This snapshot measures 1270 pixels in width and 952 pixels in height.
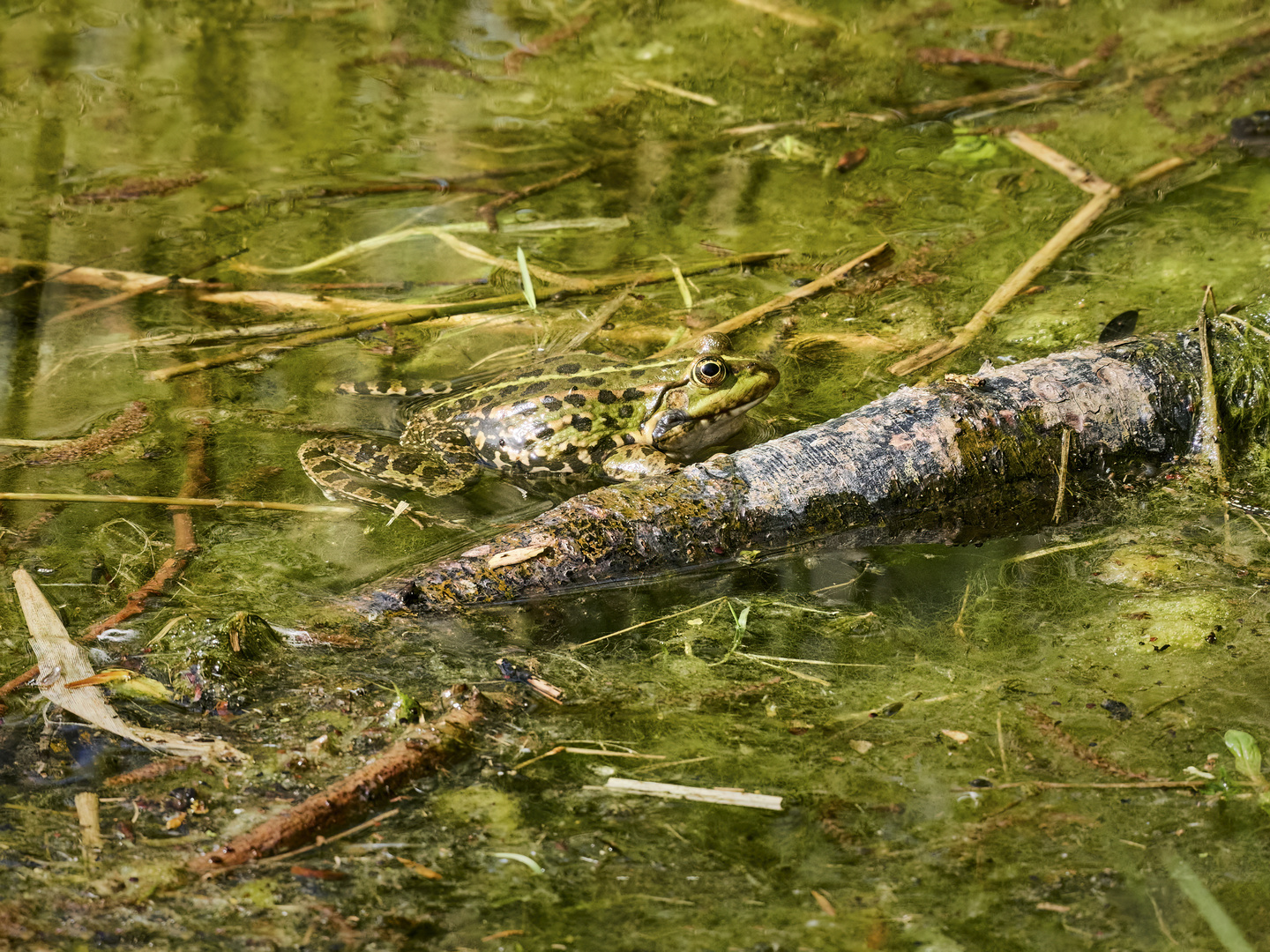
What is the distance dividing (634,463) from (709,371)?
1.74 feet

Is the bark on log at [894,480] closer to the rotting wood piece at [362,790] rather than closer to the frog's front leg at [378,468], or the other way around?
the rotting wood piece at [362,790]

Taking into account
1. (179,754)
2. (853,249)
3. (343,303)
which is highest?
(853,249)

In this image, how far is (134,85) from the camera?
7211 millimetres

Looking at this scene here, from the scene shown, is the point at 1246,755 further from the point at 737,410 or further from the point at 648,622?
the point at 737,410

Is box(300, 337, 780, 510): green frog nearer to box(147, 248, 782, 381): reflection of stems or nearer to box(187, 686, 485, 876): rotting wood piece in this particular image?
box(147, 248, 782, 381): reflection of stems

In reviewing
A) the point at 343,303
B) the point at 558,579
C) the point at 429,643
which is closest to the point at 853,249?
the point at 343,303

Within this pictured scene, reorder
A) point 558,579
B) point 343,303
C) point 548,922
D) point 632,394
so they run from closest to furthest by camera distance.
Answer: point 548,922 → point 558,579 → point 632,394 → point 343,303

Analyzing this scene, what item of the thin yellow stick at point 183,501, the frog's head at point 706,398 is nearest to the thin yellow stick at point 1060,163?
the frog's head at point 706,398

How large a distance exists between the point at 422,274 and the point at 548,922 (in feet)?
13.5

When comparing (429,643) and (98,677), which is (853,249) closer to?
(429,643)

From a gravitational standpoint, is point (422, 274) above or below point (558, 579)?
above

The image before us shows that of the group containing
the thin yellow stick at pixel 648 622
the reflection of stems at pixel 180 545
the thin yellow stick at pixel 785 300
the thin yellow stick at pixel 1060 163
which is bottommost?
the reflection of stems at pixel 180 545

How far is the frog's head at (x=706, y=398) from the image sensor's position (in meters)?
4.49

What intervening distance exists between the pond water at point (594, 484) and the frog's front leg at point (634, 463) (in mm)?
493
